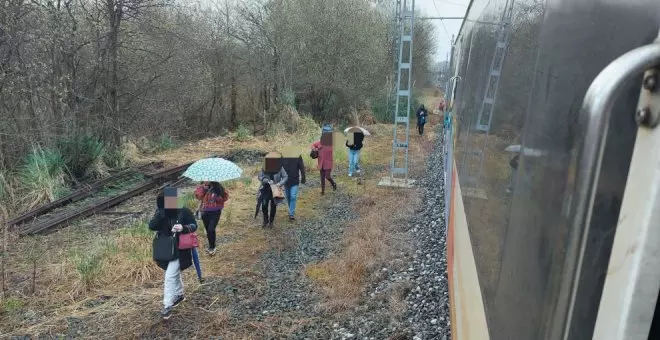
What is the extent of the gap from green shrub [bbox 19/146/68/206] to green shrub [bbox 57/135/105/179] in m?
0.45

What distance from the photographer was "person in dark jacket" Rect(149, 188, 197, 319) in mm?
4703

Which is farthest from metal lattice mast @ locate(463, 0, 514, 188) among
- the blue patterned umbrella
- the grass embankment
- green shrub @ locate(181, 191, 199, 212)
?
green shrub @ locate(181, 191, 199, 212)

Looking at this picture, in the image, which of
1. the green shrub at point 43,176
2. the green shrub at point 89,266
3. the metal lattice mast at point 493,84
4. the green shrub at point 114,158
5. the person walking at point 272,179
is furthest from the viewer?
the green shrub at point 114,158

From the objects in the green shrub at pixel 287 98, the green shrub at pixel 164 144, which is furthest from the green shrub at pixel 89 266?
the green shrub at pixel 287 98

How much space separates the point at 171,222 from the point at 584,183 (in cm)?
448

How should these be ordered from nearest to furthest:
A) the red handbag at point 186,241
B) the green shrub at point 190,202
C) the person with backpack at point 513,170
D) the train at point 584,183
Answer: the train at point 584,183 < the person with backpack at point 513,170 < the red handbag at point 186,241 < the green shrub at point 190,202

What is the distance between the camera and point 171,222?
4.74m

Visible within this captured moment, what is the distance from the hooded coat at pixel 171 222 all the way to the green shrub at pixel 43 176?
19.4 feet

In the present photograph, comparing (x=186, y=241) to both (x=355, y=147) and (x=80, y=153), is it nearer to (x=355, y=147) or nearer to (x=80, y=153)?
(x=355, y=147)

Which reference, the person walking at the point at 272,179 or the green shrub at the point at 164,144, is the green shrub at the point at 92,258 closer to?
the person walking at the point at 272,179

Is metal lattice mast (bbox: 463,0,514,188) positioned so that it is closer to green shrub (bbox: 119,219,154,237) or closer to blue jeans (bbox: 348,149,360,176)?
green shrub (bbox: 119,219,154,237)

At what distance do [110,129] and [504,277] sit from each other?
13.7 meters

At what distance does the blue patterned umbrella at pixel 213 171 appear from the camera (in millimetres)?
A: 5770

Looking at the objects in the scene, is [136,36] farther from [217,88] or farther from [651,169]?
[651,169]
